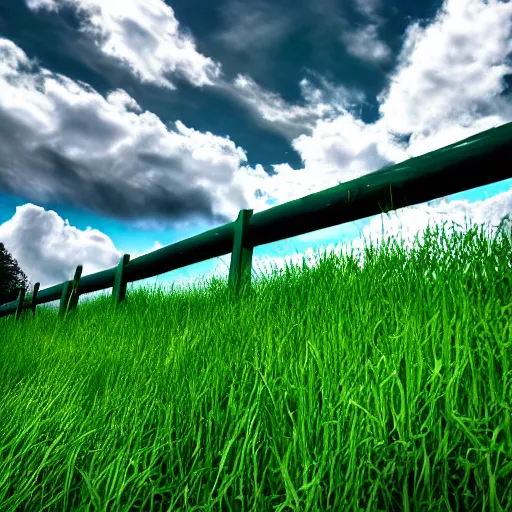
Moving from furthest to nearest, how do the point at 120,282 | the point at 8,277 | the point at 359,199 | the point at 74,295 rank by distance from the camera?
the point at 8,277 → the point at 74,295 → the point at 120,282 → the point at 359,199

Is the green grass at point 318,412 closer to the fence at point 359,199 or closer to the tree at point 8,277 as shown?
the fence at point 359,199

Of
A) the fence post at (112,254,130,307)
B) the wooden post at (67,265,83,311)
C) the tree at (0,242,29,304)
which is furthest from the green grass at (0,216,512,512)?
the tree at (0,242,29,304)

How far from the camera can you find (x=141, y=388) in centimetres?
232

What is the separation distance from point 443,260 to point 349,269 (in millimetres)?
547

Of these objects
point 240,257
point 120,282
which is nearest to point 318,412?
point 240,257

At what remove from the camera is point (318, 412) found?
1665mm

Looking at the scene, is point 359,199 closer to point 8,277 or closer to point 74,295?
point 74,295

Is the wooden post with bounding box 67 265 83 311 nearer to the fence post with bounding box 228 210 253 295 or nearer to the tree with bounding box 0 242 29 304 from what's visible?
the fence post with bounding box 228 210 253 295

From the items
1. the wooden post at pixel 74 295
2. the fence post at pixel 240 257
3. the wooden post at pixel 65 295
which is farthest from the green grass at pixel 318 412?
the wooden post at pixel 65 295

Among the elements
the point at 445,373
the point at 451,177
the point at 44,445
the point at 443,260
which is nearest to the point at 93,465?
the point at 44,445

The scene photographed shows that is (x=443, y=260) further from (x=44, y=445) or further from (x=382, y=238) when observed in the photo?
(x=44, y=445)

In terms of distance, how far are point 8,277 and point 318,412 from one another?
3904 centimetres

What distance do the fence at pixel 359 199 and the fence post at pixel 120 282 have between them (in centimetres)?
103

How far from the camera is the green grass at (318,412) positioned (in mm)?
1442
